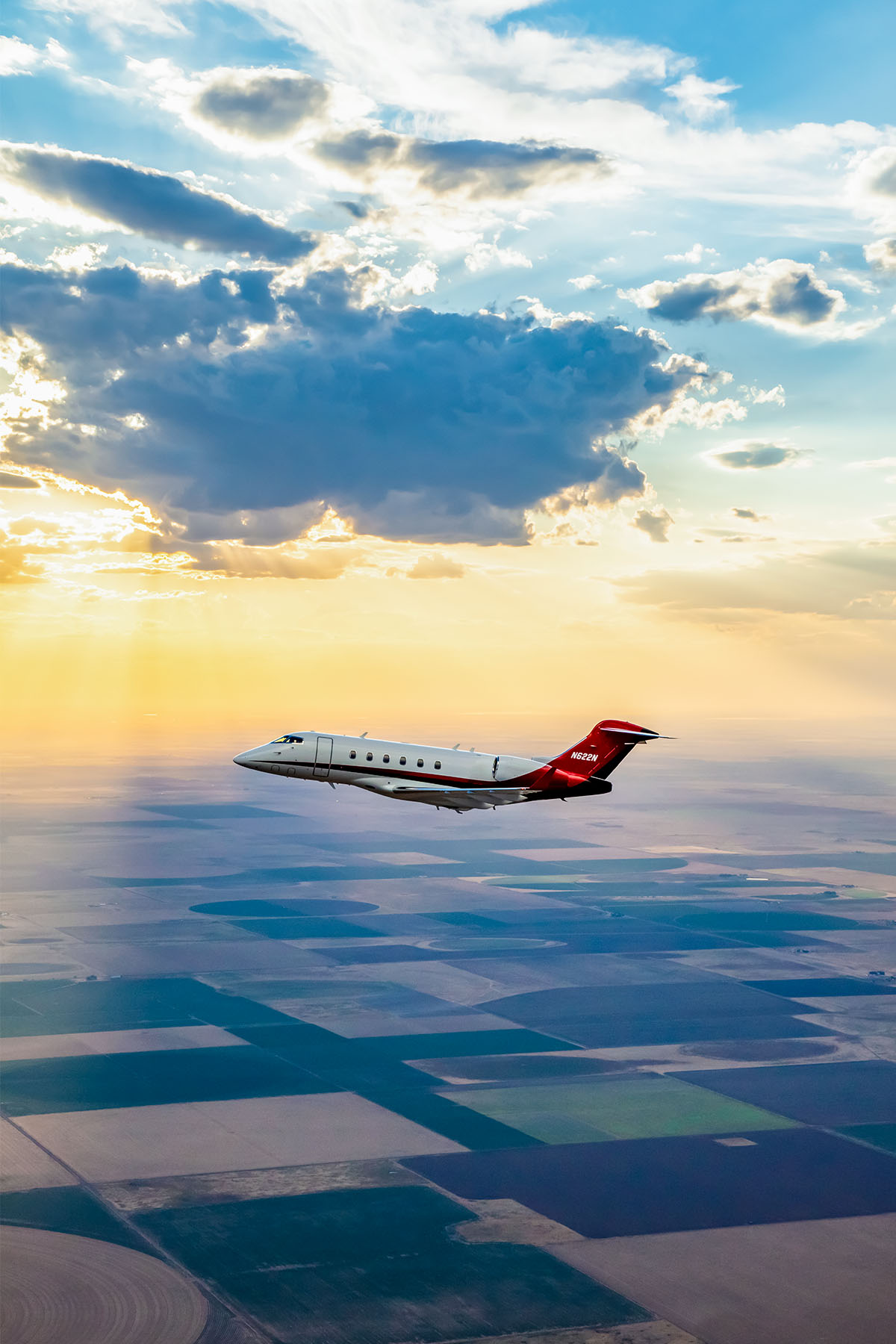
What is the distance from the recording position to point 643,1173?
420 feet

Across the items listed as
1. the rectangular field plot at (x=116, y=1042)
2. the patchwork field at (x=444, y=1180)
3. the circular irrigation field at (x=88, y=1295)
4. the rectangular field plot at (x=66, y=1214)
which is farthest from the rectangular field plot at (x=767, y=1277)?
the rectangular field plot at (x=116, y=1042)

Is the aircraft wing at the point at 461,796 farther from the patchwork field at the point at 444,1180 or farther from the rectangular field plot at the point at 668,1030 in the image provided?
the rectangular field plot at the point at 668,1030

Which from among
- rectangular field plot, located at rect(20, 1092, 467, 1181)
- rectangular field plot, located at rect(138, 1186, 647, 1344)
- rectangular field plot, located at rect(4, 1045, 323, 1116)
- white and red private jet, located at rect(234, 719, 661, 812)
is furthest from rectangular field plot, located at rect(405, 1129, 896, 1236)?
white and red private jet, located at rect(234, 719, 661, 812)

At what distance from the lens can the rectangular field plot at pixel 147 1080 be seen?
482ft

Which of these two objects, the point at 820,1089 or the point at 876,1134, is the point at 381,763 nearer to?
the point at 876,1134

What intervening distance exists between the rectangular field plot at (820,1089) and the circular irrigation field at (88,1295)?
82.9m

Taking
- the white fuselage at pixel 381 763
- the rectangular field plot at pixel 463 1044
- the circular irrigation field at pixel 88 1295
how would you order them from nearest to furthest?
the circular irrigation field at pixel 88 1295
the white fuselage at pixel 381 763
the rectangular field plot at pixel 463 1044

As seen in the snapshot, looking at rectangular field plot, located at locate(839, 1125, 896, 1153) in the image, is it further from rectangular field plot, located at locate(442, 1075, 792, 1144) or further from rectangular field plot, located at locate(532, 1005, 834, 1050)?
rectangular field plot, located at locate(532, 1005, 834, 1050)

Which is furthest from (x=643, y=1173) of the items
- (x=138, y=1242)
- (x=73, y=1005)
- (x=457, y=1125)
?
(x=73, y=1005)

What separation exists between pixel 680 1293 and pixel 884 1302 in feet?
57.2

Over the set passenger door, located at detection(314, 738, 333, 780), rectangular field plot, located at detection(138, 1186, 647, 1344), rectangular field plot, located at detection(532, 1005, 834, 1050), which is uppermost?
passenger door, located at detection(314, 738, 333, 780)

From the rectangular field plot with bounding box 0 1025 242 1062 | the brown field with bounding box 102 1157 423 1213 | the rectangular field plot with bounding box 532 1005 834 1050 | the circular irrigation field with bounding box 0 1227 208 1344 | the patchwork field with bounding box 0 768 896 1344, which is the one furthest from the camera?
the rectangular field plot with bounding box 532 1005 834 1050

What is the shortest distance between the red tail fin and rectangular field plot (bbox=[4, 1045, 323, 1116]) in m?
67.5

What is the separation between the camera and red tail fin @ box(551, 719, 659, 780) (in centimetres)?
11012
